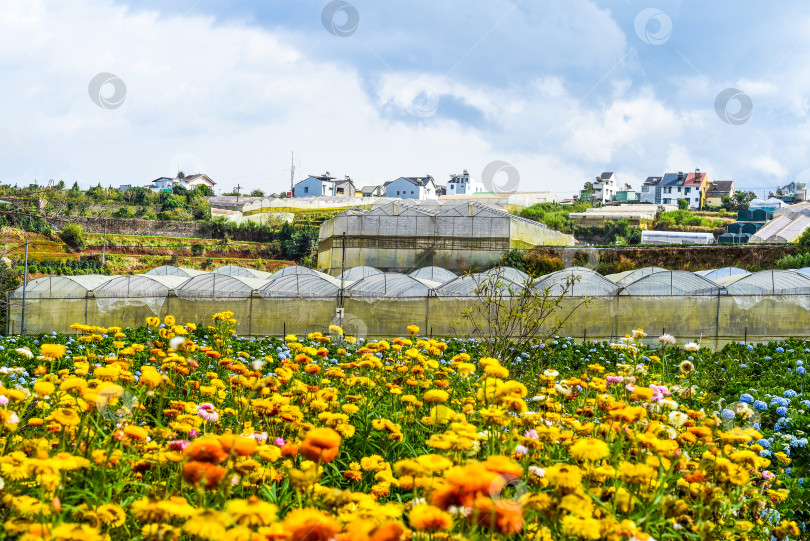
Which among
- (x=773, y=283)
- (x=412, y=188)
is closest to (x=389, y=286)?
(x=773, y=283)

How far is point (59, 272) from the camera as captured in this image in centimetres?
3597

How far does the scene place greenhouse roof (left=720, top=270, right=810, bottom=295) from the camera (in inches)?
677

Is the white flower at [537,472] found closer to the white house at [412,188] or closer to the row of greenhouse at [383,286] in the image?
the row of greenhouse at [383,286]

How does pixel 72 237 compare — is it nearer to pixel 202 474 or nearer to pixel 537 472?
pixel 537 472

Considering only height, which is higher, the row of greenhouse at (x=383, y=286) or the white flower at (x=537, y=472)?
the row of greenhouse at (x=383, y=286)

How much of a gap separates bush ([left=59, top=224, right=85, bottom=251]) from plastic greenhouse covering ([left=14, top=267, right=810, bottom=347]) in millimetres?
28909

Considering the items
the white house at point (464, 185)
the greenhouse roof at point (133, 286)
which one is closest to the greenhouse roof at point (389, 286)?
the greenhouse roof at point (133, 286)

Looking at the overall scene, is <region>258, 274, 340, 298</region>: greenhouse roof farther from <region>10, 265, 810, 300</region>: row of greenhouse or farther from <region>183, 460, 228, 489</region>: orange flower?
<region>183, 460, 228, 489</region>: orange flower

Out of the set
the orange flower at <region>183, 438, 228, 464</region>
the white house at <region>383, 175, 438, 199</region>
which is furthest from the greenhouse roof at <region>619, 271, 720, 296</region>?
the white house at <region>383, 175, 438, 199</region>

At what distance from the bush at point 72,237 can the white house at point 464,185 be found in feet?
204

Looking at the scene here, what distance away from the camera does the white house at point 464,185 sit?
321 feet

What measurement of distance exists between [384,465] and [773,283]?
1756 centimetres

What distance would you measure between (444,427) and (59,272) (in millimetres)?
37142

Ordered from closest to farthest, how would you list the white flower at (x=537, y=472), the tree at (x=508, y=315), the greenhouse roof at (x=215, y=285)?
the white flower at (x=537, y=472) → the tree at (x=508, y=315) → the greenhouse roof at (x=215, y=285)
